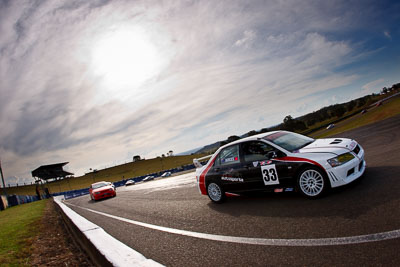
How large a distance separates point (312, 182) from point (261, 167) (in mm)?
1190

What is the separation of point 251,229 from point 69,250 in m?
4.36

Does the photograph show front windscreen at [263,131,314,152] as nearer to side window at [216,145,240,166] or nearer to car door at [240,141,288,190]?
car door at [240,141,288,190]

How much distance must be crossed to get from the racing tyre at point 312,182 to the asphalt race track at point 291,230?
182 millimetres

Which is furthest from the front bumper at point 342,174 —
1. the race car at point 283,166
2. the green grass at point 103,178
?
the green grass at point 103,178

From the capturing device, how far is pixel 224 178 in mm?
6547

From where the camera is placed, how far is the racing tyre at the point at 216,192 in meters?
6.67

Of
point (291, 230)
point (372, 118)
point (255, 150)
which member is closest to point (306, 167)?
point (255, 150)

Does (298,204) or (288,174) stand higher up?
(288,174)

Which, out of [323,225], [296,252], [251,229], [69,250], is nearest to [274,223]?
[251,229]

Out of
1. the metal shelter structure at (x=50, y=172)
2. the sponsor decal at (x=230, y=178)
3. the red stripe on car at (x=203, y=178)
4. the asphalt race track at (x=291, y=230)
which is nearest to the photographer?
the asphalt race track at (x=291, y=230)

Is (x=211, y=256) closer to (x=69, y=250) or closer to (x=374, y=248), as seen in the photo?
(x=374, y=248)

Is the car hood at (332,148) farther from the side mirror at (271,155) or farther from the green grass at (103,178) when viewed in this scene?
the green grass at (103,178)

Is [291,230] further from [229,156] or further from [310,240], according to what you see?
[229,156]

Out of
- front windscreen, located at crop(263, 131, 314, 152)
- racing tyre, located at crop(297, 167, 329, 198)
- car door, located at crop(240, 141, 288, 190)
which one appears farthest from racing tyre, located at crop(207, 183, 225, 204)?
racing tyre, located at crop(297, 167, 329, 198)
